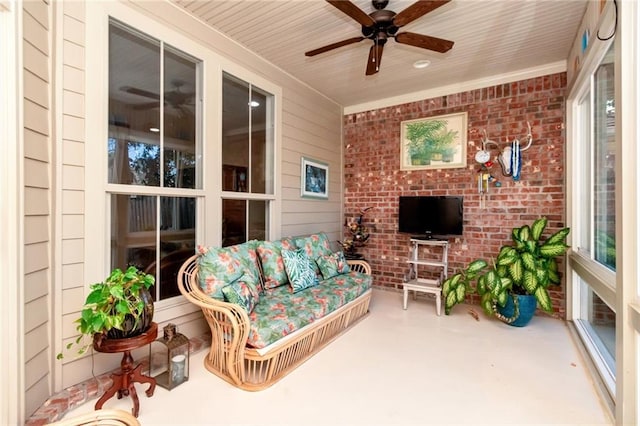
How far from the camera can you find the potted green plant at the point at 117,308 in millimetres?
1717

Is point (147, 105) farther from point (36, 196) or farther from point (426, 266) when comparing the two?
point (426, 266)

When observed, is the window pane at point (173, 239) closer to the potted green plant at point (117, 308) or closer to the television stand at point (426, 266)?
the potted green plant at point (117, 308)

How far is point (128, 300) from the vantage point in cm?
185

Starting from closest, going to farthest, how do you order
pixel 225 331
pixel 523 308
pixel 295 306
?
pixel 225 331, pixel 295 306, pixel 523 308

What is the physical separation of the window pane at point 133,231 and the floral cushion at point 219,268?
420 mm

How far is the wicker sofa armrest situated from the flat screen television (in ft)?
9.51

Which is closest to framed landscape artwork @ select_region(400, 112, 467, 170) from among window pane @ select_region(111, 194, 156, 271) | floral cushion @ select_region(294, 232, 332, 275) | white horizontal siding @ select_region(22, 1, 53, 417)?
floral cushion @ select_region(294, 232, 332, 275)

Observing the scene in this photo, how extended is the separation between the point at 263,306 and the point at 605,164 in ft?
9.81

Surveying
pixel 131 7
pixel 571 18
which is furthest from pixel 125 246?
pixel 571 18

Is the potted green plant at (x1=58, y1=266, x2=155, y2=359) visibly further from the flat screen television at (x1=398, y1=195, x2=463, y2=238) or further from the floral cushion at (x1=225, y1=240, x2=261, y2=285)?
the flat screen television at (x1=398, y1=195, x2=463, y2=238)

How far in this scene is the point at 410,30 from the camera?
2.88m

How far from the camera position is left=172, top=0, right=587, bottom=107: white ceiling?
2555 millimetres
